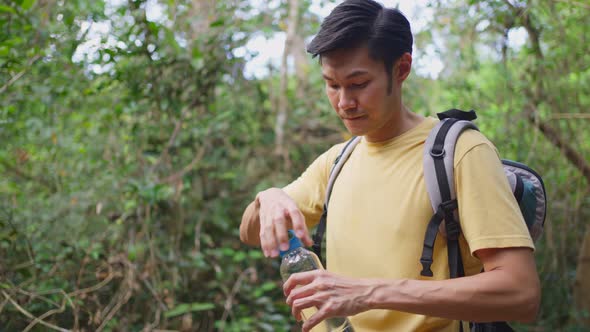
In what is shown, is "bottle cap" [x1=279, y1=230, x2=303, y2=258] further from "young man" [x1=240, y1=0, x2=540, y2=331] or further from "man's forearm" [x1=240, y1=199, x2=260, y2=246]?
"man's forearm" [x1=240, y1=199, x2=260, y2=246]

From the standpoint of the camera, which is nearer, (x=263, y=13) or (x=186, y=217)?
(x=186, y=217)

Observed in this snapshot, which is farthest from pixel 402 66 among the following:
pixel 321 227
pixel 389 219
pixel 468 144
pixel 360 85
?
pixel 321 227

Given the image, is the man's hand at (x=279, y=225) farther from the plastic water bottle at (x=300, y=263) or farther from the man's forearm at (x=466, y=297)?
the man's forearm at (x=466, y=297)

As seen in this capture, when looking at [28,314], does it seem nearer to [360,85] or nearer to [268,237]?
[268,237]

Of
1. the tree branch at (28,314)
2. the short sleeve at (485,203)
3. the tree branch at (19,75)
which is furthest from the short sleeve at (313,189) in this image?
the tree branch at (19,75)

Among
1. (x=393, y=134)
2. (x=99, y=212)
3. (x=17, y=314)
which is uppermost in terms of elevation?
(x=393, y=134)

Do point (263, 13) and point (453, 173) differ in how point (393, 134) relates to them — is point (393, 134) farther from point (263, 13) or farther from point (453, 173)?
point (263, 13)

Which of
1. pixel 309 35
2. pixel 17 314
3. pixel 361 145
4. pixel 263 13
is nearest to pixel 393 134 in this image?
pixel 361 145

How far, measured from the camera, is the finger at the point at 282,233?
4.99 ft

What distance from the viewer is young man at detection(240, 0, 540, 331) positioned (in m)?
1.35

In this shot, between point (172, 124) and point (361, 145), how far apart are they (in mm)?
2823

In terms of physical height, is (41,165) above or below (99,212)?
above

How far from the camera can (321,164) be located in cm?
204

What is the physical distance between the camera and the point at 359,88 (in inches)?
65.2
